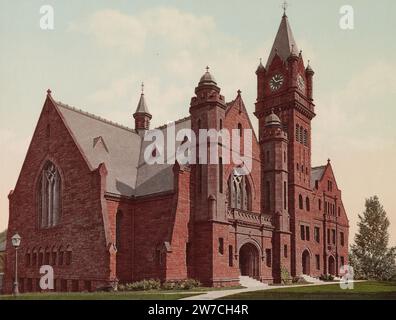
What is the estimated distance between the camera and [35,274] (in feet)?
144

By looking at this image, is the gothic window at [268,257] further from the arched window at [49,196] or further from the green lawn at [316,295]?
the arched window at [49,196]

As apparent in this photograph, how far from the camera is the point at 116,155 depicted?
45688mm

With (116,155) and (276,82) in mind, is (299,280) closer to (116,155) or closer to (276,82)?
(276,82)

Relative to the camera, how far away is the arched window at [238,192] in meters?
45.1

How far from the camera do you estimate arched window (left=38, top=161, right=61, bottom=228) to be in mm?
43781

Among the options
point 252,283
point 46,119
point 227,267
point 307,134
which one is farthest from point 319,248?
point 46,119

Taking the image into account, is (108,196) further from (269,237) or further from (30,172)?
(269,237)

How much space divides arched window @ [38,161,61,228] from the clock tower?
21794 millimetres

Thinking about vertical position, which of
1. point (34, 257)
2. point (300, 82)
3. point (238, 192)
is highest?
point (300, 82)

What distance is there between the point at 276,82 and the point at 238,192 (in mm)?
16073

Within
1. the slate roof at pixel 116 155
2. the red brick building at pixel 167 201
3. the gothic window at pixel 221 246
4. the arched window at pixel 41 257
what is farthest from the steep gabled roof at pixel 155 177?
the arched window at pixel 41 257

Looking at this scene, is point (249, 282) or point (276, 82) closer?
point (249, 282)

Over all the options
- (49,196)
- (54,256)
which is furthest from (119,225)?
(49,196)

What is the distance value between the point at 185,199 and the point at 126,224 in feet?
20.0
